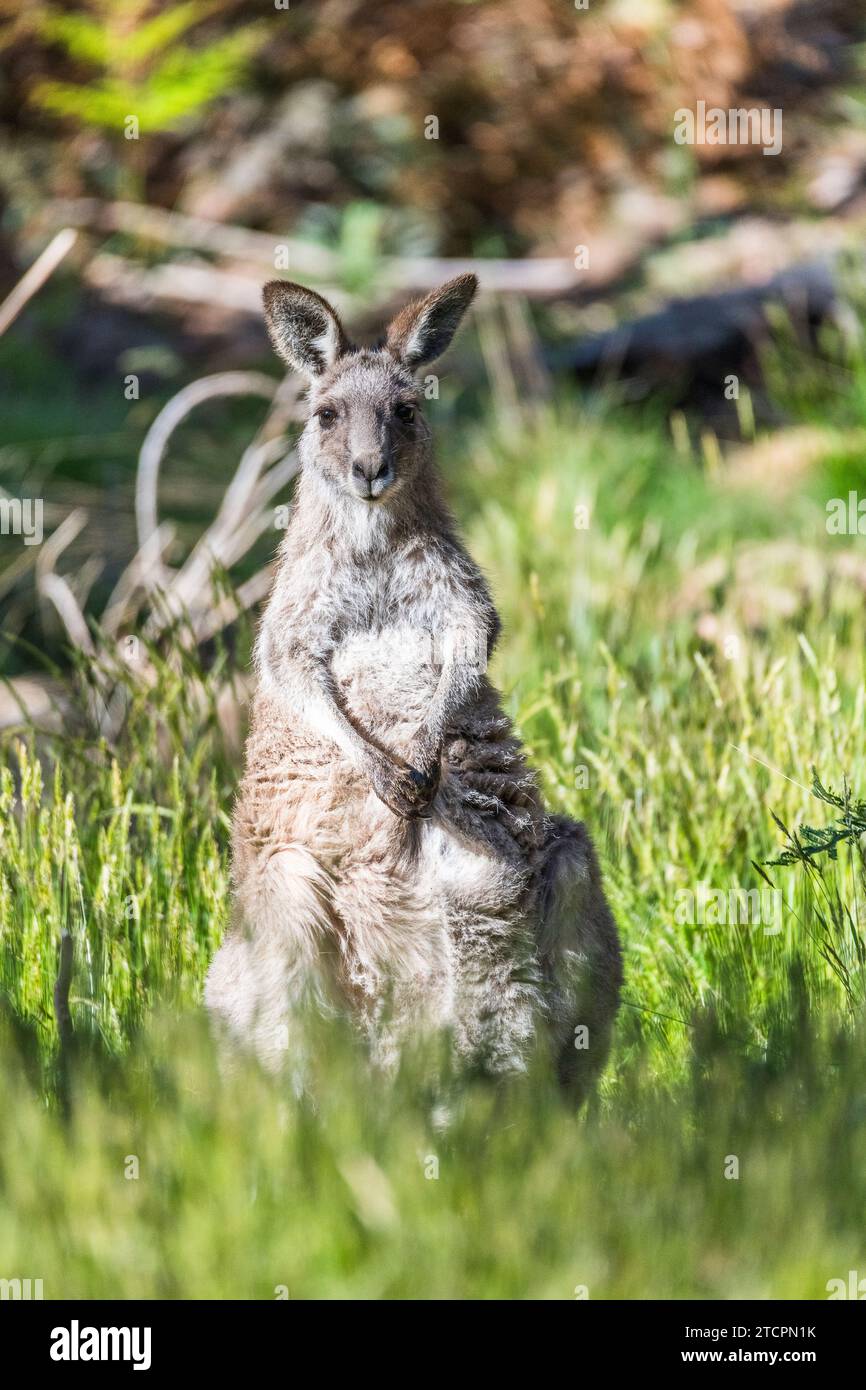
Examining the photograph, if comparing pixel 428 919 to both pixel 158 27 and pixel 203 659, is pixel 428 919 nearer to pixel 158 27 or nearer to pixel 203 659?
pixel 203 659

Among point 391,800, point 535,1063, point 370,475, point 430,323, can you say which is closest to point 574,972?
point 535,1063

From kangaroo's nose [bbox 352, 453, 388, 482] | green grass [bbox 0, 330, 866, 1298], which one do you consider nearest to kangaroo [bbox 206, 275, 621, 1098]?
kangaroo's nose [bbox 352, 453, 388, 482]

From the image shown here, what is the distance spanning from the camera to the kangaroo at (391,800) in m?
3.00

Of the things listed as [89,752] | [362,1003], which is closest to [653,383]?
[89,752]

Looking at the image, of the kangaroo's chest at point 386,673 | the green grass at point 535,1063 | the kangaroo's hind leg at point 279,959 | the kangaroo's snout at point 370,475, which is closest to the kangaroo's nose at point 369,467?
the kangaroo's snout at point 370,475

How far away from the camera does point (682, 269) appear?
998 cm

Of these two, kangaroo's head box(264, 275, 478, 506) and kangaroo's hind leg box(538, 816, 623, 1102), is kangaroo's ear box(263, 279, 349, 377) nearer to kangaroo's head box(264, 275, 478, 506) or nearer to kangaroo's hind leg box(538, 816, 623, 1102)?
kangaroo's head box(264, 275, 478, 506)

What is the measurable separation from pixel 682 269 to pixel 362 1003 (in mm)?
7847

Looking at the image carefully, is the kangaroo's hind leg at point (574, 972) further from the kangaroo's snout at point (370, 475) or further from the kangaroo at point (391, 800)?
the kangaroo's snout at point (370, 475)

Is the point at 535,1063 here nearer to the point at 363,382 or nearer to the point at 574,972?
the point at 574,972

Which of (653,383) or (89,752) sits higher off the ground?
(653,383)

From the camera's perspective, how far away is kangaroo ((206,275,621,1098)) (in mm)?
2998

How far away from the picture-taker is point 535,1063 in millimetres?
2953

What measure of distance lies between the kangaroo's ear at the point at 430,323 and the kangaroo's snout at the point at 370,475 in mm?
341
